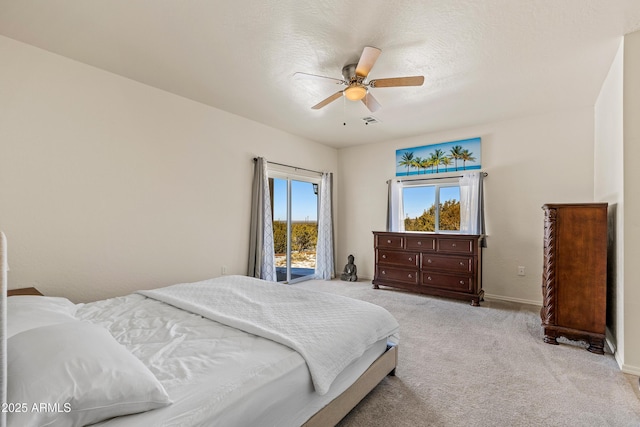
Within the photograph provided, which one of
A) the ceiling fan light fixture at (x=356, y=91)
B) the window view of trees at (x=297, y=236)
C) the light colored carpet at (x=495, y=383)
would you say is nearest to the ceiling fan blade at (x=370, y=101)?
the ceiling fan light fixture at (x=356, y=91)

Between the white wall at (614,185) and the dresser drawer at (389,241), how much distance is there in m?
2.45

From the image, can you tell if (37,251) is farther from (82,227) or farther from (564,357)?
(564,357)

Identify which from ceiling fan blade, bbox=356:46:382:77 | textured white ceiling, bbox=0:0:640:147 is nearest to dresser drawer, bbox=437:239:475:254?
textured white ceiling, bbox=0:0:640:147

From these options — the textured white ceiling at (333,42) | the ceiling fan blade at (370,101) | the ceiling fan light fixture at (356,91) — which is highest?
the textured white ceiling at (333,42)

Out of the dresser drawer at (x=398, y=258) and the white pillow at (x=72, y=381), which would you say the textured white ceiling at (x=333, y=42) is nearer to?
the white pillow at (x=72, y=381)

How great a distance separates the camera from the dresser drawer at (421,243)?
445cm

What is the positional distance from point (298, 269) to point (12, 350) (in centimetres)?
459

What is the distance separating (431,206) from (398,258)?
1.12 m

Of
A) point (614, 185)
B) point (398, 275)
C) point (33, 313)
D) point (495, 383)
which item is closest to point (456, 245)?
point (398, 275)

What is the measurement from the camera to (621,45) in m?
2.44

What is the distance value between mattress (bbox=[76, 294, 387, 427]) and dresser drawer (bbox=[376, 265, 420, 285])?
2972 mm

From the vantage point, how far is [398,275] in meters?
4.77

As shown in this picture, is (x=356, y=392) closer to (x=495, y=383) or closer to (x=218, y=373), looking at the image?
(x=218, y=373)

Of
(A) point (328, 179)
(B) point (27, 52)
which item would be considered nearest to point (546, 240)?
(A) point (328, 179)
